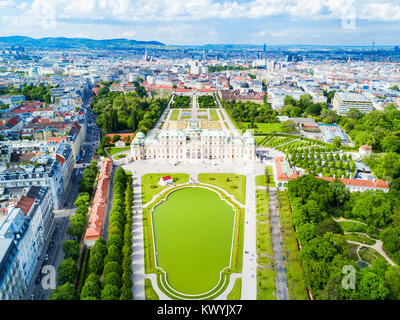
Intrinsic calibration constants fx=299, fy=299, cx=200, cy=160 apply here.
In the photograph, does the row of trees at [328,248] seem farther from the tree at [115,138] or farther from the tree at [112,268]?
the tree at [115,138]

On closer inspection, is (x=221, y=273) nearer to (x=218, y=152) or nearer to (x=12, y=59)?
(x=218, y=152)

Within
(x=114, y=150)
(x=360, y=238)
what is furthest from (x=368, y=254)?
(x=114, y=150)

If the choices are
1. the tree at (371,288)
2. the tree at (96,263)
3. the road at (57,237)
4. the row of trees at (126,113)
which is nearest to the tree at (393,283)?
the tree at (371,288)

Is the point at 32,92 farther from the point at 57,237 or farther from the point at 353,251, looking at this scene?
the point at 353,251

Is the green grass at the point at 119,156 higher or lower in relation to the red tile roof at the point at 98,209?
lower

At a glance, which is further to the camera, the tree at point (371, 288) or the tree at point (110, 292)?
the tree at point (110, 292)

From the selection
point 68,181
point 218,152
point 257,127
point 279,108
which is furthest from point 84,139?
point 279,108

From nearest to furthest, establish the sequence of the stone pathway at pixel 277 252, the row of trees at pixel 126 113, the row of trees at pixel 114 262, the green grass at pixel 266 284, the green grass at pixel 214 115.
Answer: the row of trees at pixel 114 262 → the green grass at pixel 266 284 → the stone pathway at pixel 277 252 → the row of trees at pixel 126 113 → the green grass at pixel 214 115
